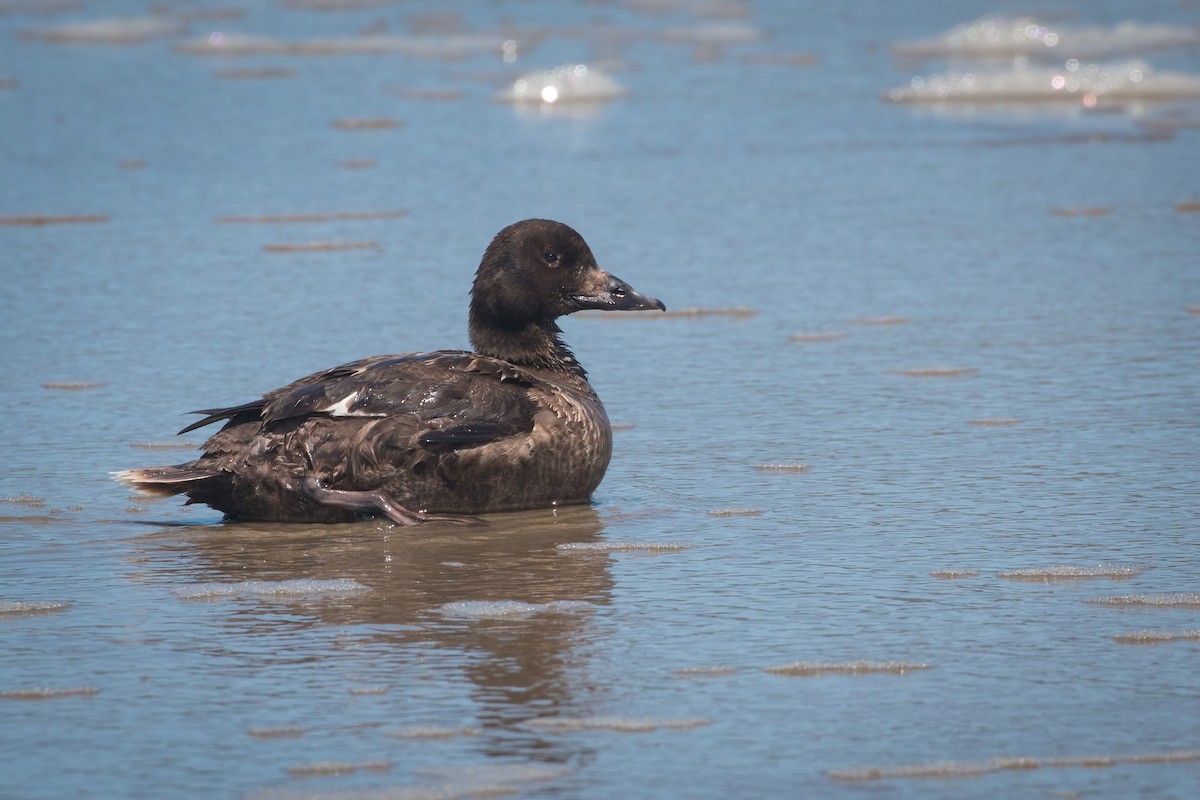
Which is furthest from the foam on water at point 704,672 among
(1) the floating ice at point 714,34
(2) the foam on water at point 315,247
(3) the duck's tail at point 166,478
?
(1) the floating ice at point 714,34

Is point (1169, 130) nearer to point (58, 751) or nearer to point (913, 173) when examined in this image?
point (913, 173)

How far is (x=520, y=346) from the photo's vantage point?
24.1 ft

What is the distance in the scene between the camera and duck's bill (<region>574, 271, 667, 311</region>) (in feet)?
24.3

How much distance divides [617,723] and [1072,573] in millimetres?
1864

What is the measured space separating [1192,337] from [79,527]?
207 inches

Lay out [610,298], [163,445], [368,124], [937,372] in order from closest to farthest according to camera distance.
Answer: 1. [610,298]
2. [163,445]
3. [937,372]
4. [368,124]

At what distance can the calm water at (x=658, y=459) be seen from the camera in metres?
4.48

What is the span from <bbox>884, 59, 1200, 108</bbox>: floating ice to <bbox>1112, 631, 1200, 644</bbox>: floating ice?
1137cm

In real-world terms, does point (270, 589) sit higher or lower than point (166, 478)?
lower

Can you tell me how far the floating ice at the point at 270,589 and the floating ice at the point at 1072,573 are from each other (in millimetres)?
2005

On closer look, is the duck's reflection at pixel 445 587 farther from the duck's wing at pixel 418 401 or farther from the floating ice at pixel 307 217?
the floating ice at pixel 307 217

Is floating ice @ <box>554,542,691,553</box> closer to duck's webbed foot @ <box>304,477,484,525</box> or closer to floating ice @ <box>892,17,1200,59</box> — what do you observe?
duck's webbed foot @ <box>304,477,484,525</box>

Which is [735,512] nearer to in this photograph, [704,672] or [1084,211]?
[704,672]

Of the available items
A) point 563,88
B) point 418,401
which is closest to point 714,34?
point 563,88
